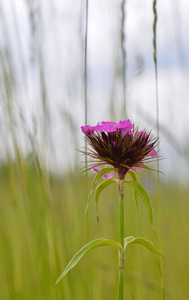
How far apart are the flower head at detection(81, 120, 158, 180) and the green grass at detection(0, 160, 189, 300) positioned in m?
0.27

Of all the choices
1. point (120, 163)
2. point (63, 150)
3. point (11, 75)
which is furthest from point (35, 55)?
point (120, 163)

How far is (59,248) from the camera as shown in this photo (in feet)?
3.44

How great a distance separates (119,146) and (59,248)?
47 centimetres

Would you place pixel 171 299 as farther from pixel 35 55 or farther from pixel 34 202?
pixel 35 55

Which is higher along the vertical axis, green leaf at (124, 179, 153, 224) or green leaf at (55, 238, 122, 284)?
green leaf at (124, 179, 153, 224)


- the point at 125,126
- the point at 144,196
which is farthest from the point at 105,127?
the point at 144,196

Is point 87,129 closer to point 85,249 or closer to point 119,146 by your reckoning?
point 119,146

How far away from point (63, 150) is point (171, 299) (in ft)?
2.47

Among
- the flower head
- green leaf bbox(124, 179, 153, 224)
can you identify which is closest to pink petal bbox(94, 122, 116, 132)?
the flower head

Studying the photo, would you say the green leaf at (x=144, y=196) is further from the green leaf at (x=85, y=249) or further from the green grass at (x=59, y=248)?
the green grass at (x=59, y=248)

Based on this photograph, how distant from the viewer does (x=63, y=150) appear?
1.30 m

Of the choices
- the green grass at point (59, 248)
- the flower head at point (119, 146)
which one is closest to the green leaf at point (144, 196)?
the flower head at point (119, 146)

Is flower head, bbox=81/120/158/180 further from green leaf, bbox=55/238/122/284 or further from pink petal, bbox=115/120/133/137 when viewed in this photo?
green leaf, bbox=55/238/122/284

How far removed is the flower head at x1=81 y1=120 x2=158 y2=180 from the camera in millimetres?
682
